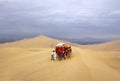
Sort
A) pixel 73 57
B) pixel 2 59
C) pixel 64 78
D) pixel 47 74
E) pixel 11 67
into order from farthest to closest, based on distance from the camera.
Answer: pixel 2 59 → pixel 11 67 → pixel 73 57 → pixel 47 74 → pixel 64 78

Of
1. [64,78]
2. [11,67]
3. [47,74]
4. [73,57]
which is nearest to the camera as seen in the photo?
[64,78]

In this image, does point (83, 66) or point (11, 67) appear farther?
point (11, 67)

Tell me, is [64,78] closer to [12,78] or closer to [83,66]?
[83,66]

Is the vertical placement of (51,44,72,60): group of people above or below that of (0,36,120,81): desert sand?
above

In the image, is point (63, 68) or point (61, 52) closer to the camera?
point (63, 68)

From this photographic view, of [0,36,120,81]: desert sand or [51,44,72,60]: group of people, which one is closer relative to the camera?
[0,36,120,81]: desert sand

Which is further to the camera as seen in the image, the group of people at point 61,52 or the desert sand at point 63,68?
the group of people at point 61,52

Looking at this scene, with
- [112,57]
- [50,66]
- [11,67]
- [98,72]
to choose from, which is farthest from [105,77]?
[11,67]

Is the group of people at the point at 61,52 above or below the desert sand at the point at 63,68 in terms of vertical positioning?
above

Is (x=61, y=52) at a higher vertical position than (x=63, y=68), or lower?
higher

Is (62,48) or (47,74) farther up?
(62,48)

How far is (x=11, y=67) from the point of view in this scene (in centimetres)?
2452

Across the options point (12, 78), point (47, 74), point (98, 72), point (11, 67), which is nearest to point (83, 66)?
point (98, 72)

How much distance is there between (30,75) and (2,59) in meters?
7.86
